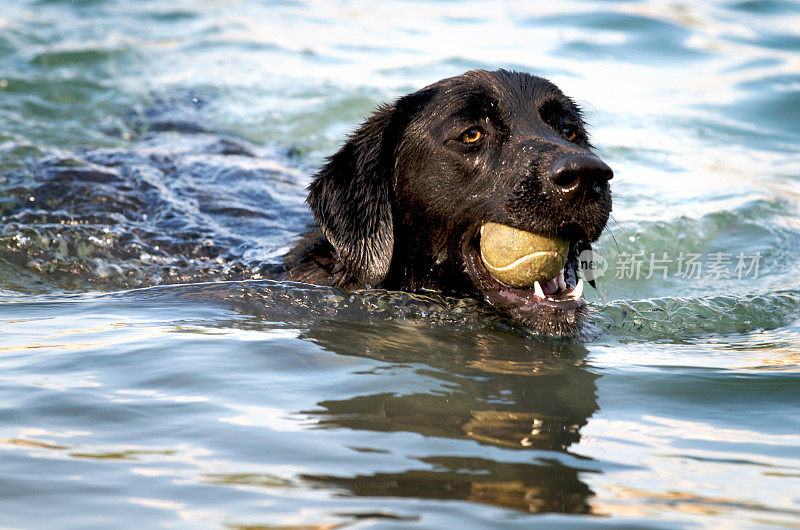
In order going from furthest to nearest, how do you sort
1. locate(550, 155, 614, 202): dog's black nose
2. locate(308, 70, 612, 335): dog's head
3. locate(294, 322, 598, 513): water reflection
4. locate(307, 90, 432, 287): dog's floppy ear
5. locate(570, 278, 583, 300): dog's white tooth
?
1. locate(307, 90, 432, 287): dog's floppy ear
2. locate(570, 278, 583, 300): dog's white tooth
3. locate(308, 70, 612, 335): dog's head
4. locate(550, 155, 614, 202): dog's black nose
5. locate(294, 322, 598, 513): water reflection

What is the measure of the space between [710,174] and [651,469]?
5.54 metres

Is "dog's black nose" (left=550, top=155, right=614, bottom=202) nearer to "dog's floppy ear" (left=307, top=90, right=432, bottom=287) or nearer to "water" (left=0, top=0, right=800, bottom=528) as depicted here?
"water" (left=0, top=0, right=800, bottom=528)

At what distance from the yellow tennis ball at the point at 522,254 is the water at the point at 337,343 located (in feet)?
0.87

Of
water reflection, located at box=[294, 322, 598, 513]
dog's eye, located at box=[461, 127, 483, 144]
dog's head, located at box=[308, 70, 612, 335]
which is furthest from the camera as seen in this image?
dog's eye, located at box=[461, 127, 483, 144]

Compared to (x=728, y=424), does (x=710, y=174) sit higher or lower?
higher

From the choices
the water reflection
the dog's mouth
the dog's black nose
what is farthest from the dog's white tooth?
the dog's black nose

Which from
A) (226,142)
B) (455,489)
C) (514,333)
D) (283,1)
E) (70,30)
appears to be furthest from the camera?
(283,1)

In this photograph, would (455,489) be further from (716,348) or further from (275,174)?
(275,174)

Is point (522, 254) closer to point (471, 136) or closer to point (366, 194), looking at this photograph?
point (471, 136)

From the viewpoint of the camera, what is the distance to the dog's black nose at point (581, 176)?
348 centimetres

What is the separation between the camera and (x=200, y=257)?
16.2 feet

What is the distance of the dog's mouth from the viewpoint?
371 cm

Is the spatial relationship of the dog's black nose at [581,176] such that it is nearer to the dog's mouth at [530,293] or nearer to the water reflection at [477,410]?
the dog's mouth at [530,293]

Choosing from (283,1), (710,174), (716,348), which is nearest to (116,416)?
(716,348)
